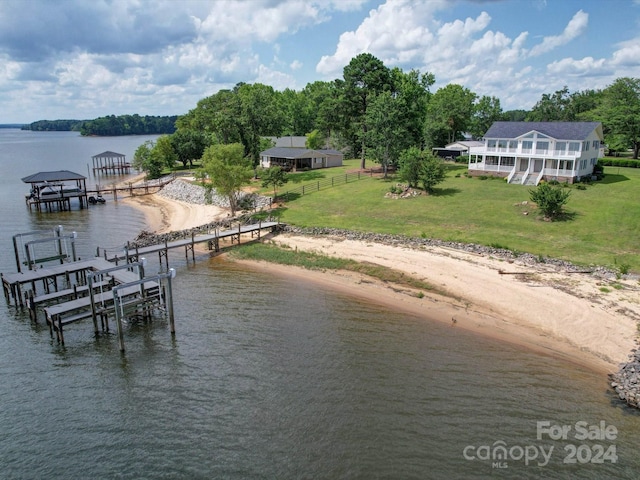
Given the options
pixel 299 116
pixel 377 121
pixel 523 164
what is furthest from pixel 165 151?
pixel 523 164

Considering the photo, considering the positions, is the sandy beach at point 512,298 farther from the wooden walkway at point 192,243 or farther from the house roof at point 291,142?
the house roof at point 291,142

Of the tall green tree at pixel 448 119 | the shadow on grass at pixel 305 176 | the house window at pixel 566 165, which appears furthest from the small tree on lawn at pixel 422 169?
the tall green tree at pixel 448 119

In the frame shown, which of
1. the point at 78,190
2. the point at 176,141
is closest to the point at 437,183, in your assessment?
the point at 78,190

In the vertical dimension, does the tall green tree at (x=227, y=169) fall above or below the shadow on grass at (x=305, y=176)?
above

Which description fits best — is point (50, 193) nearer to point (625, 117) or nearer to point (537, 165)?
point (537, 165)

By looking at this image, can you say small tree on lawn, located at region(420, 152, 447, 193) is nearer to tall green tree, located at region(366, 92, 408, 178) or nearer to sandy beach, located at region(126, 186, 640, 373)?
tall green tree, located at region(366, 92, 408, 178)

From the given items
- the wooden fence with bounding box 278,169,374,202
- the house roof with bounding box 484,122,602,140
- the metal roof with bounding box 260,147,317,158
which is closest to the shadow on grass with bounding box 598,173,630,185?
the house roof with bounding box 484,122,602,140

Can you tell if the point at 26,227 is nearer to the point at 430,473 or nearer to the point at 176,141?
the point at 176,141
